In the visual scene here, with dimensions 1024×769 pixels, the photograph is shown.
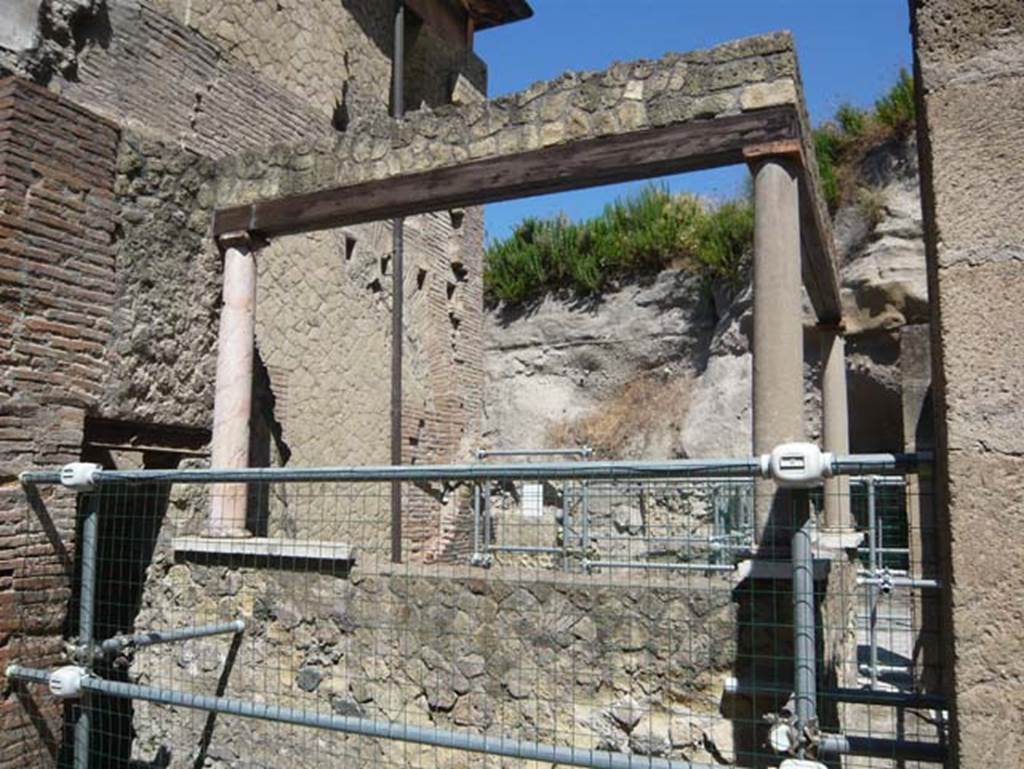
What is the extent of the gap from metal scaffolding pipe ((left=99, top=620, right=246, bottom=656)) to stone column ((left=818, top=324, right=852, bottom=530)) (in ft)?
18.5

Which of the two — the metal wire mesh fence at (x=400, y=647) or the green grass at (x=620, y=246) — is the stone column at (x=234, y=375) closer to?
the metal wire mesh fence at (x=400, y=647)

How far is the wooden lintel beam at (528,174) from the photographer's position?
573cm

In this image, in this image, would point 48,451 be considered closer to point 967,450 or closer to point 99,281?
point 99,281

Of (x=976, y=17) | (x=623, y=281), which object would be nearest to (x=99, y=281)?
(x=976, y=17)

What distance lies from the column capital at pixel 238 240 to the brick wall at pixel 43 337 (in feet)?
5.15

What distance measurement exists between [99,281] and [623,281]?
14.0 m

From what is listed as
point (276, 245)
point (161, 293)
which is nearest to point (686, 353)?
point (276, 245)

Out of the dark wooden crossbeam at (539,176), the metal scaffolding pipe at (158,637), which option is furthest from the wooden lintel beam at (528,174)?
the metal scaffolding pipe at (158,637)

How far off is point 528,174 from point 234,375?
2.62 meters

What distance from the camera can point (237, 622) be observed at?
5.38m

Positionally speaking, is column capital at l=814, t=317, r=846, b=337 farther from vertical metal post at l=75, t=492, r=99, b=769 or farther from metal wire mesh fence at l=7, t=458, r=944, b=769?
vertical metal post at l=75, t=492, r=99, b=769

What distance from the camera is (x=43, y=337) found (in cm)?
478

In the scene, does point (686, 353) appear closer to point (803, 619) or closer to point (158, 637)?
point (158, 637)

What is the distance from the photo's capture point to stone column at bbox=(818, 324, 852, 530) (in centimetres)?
862
